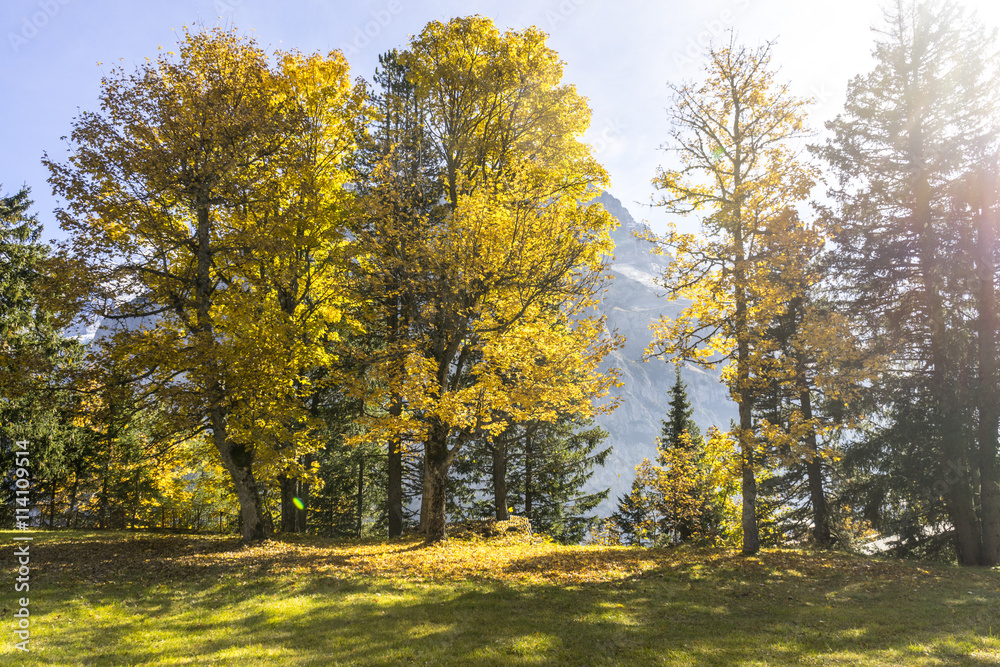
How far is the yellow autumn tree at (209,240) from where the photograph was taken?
11391mm

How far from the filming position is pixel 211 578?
405 inches

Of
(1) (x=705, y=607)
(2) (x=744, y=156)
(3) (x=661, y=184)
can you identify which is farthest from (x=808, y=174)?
(1) (x=705, y=607)


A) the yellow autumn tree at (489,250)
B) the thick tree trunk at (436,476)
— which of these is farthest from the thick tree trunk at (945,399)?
the thick tree trunk at (436,476)

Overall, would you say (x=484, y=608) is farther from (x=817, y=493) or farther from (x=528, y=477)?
(x=528, y=477)

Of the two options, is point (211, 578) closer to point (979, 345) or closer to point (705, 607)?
point (705, 607)

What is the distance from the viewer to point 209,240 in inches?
522

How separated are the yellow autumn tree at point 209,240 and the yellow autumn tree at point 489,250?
253 centimetres

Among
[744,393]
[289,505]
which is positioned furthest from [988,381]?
[289,505]

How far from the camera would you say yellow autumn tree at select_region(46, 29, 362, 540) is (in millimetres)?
11391

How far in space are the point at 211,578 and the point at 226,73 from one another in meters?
12.3

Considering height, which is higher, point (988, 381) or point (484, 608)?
point (988, 381)

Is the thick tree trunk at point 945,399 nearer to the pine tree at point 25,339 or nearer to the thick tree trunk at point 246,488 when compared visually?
the thick tree trunk at point 246,488

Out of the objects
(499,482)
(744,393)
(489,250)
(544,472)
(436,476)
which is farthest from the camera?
(544,472)

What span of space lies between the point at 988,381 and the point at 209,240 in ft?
76.8
